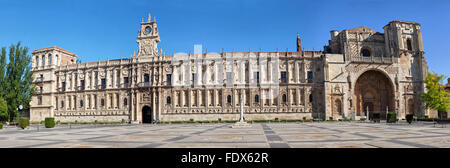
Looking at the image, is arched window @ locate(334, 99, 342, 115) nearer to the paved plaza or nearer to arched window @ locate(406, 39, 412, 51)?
arched window @ locate(406, 39, 412, 51)

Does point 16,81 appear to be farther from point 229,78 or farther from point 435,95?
point 435,95

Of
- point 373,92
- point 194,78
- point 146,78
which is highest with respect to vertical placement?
point 146,78

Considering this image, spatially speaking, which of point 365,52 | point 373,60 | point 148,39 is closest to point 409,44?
point 365,52

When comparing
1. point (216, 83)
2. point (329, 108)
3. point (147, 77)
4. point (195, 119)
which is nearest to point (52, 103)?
point (147, 77)

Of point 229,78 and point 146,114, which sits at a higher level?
point 229,78

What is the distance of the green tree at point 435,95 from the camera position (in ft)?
135

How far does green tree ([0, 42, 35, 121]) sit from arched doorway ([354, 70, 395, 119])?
58.6 m

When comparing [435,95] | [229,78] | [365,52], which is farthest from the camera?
[365,52]

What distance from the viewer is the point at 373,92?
46.9 m

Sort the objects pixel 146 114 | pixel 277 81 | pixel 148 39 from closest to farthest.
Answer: pixel 277 81 < pixel 146 114 < pixel 148 39

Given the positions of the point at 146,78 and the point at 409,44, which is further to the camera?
the point at 146,78

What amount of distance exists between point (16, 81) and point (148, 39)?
77.9ft

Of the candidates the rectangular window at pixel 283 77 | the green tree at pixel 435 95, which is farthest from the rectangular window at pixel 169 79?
the green tree at pixel 435 95
